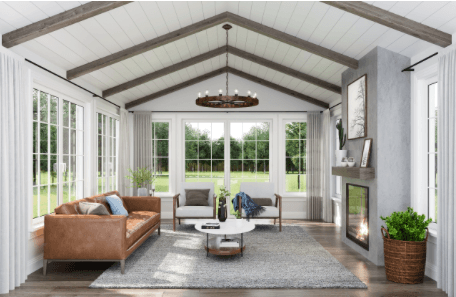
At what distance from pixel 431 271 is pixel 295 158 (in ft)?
14.0

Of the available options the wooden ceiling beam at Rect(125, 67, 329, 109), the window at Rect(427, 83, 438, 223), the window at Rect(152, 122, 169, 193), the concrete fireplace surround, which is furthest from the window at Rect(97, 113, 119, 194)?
the window at Rect(427, 83, 438, 223)

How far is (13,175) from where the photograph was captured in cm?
349

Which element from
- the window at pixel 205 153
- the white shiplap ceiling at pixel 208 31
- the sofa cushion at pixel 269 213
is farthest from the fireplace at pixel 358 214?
the window at pixel 205 153

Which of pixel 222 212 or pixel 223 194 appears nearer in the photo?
pixel 222 212

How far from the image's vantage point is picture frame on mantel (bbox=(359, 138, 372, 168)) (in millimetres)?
4418

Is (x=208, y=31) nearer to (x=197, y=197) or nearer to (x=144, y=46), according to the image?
(x=144, y=46)

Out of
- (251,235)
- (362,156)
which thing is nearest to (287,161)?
(251,235)

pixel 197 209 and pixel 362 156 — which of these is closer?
pixel 362 156

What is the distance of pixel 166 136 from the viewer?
312 inches

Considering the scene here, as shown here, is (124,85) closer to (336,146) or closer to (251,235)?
(251,235)

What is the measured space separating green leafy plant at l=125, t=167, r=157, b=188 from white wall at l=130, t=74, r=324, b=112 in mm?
1474

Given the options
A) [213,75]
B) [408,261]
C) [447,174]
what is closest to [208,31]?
[213,75]

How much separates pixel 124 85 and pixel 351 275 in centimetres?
490

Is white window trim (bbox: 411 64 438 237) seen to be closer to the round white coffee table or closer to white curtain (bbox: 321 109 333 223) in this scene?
the round white coffee table
